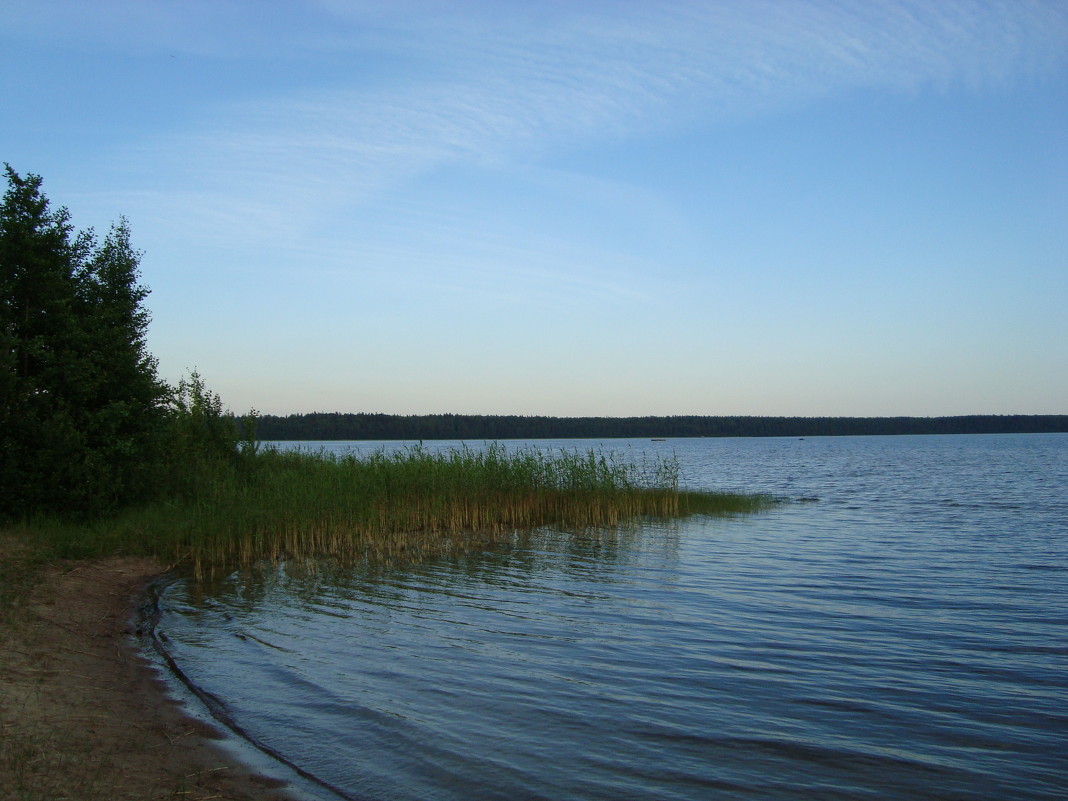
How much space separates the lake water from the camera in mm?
5805

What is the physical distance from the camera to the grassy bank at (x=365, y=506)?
46.9ft

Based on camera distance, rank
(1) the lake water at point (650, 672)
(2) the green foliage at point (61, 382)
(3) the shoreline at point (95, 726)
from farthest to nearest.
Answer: (2) the green foliage at point (61, 382) < (1) the lake water at point (650, 672) < (3) the shoreline at point (95, 726)

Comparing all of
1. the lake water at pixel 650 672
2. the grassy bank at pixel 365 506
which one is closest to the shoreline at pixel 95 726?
the lake water at pixel 650 672

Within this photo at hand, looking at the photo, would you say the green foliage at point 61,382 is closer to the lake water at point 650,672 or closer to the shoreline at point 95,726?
the lake water at point 650,672

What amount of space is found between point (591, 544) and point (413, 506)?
443 cm

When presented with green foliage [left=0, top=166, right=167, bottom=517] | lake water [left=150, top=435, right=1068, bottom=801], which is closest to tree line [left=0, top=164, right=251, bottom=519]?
green foliage [left=0, top=166, right=167, bottom=517]

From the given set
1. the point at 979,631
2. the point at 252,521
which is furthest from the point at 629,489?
the point at 979,631

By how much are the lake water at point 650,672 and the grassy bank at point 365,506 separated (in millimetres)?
1700

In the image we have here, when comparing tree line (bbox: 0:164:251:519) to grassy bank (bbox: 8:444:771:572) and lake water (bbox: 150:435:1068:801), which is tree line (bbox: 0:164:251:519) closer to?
grassy bank (bbox: 8:444:771:572)

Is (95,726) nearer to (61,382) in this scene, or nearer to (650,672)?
(650,672)

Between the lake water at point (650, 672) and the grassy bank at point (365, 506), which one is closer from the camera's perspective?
the lake water at point (650, 672)

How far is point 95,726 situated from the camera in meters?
5.80

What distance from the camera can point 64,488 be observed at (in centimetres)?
1415

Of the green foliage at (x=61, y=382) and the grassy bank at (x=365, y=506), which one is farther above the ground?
the green foliage at (x=61, y=382)
